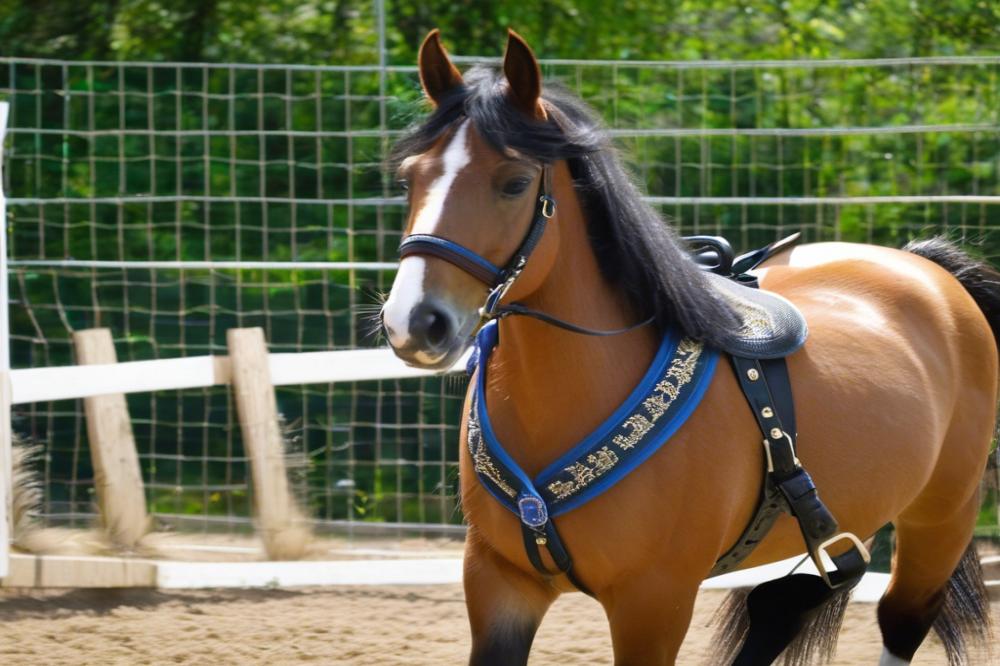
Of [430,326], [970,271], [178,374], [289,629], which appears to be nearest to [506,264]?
[430,326]

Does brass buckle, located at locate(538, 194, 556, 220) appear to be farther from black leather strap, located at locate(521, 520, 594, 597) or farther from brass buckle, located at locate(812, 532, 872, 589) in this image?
brass buckle, located at locate(812, 532, 872, 589)

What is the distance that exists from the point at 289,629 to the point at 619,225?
103 inches

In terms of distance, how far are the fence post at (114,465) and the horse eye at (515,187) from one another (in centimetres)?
353

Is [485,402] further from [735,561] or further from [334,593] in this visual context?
[334,593]

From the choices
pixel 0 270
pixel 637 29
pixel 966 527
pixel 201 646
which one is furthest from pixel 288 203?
pixel 637 29

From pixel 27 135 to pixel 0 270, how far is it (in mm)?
2033

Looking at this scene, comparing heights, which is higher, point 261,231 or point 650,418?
point 261,231

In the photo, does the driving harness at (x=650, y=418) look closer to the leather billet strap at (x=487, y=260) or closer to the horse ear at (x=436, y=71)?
the leather billet strap at (x=487, y=260)

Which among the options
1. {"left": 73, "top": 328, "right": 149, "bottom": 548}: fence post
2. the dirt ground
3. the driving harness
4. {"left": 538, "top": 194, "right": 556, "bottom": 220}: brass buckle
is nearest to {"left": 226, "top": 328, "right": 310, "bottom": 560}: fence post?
the dirt ground

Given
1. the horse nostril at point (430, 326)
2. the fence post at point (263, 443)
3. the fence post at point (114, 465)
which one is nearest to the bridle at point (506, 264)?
the horse nostril at point (430, 326)

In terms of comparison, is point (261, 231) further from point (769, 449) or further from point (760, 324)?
point (769, 449)

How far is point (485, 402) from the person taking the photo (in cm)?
295

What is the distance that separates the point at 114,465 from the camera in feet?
18.5

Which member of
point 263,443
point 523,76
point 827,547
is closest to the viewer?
point 523,76
